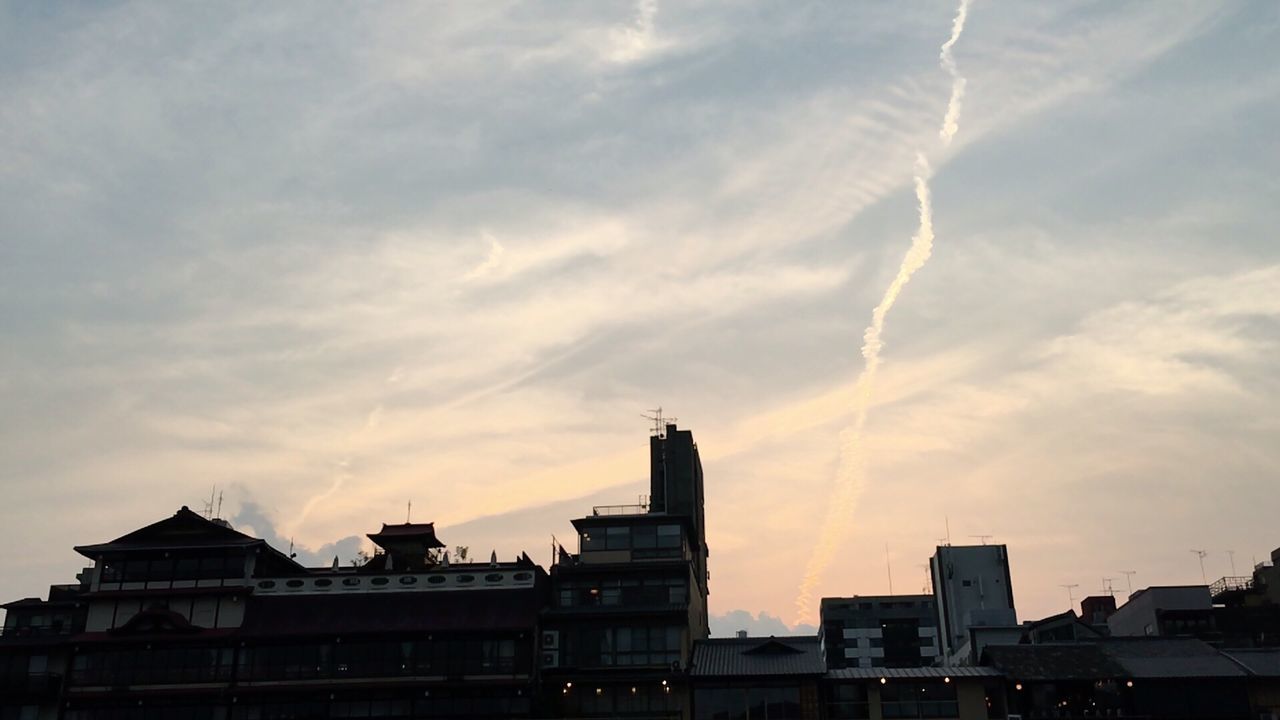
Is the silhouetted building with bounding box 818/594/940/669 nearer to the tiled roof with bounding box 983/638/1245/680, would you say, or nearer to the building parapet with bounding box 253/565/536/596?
the tiled roof with bounding box 983/638/1245/680

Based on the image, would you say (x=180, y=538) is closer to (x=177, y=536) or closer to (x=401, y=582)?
(x=177, y=536)

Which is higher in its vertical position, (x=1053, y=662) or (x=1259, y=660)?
(x=1053, y=662)

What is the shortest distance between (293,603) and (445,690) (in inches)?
531

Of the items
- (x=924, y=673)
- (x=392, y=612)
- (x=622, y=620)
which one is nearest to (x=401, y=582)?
(x=392, y=612)

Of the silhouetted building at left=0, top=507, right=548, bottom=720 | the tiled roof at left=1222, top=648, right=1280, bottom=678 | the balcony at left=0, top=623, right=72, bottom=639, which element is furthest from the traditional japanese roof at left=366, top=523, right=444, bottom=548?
the tiled roof at left=1222, top=648, right=1280, bottom=678

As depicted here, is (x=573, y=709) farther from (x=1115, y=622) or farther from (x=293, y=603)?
(x=1115, y=622)

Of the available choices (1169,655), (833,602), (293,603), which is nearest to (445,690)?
(293,603)

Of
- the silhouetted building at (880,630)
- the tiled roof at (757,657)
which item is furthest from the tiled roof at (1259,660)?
the silhouetted building at (880,630)

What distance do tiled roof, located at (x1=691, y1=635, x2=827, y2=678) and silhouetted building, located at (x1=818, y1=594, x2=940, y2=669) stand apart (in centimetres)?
8907

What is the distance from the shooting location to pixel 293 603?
7800 centimetres

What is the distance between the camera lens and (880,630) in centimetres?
16325

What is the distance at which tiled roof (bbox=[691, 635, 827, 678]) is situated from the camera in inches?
2852

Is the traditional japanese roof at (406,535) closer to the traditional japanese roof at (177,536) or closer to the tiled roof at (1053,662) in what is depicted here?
the traditional japanese roof at (177,536)

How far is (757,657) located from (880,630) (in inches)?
3743
